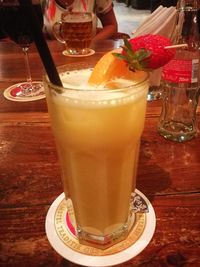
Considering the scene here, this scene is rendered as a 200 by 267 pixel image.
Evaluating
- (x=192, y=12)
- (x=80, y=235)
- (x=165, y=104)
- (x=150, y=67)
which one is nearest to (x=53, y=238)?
(x=80, y=235)

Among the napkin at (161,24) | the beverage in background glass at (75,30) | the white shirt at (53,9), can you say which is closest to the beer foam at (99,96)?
the napkin at (161,24)

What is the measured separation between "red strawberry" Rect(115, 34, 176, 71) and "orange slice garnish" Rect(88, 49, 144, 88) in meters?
0.02

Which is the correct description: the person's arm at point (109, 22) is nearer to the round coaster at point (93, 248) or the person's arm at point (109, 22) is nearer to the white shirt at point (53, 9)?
the white shirt at point (53, 9)

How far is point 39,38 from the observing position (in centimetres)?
42

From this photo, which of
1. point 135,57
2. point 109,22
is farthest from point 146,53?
point 109,22

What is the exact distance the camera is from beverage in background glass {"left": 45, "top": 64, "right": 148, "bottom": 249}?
0.44 meters

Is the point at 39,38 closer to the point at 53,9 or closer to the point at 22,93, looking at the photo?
the point at 22,93

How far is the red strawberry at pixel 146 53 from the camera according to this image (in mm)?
448

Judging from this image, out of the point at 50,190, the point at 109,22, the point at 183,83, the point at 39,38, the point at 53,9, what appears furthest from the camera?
the point at 109,22

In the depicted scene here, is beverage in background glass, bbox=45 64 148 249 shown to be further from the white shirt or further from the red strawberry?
the white shirt

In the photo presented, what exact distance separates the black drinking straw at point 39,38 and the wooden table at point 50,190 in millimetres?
252

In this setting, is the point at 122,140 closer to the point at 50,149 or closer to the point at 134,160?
the point at 134,160

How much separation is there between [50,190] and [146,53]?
0.32m

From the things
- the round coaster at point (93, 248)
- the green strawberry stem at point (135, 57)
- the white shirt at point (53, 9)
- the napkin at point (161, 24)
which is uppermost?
the green strawberry stem at point (135, 57)
